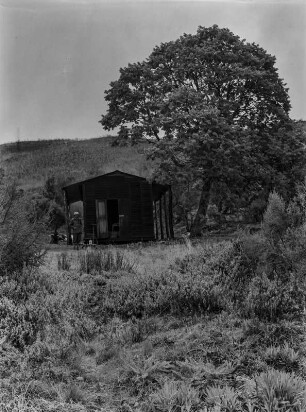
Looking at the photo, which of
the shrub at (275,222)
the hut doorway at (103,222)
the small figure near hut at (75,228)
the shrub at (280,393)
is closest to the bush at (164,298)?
the shrub at (275,222)

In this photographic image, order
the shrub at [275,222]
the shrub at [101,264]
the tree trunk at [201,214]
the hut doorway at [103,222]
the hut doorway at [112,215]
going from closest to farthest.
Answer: the shrub at [275,222] → the shrub at [101,264] → the tree trunk at [201,214] → the hut doorway at [103,222] → the hut doorway at [112,215]

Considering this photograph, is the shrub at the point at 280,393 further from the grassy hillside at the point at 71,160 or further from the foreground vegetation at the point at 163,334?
the grassy hillside at the point at 71,160

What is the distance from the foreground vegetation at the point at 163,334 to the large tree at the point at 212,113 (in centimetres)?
Answer: 1186

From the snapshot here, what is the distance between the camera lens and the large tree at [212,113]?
22828mm

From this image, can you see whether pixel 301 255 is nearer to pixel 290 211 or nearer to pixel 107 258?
pixel 290 211

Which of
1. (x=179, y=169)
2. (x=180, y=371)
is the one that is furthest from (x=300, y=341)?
(x=179, y=169)

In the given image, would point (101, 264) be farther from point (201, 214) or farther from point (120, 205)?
point (120, 205)

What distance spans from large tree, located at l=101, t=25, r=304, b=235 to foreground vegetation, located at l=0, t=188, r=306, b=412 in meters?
11.9

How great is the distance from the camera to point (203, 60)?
83.2 ft

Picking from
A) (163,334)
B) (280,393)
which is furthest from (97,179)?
(280,393)

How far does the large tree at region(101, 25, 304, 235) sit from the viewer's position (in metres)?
22.8

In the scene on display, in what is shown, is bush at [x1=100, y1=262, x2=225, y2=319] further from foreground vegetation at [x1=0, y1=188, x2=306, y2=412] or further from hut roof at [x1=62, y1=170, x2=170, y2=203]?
hut roof at [x1=62, y1=170, x2=170, y2=203]

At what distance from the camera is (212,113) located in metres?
22.2

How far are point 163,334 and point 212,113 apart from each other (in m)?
15.8
